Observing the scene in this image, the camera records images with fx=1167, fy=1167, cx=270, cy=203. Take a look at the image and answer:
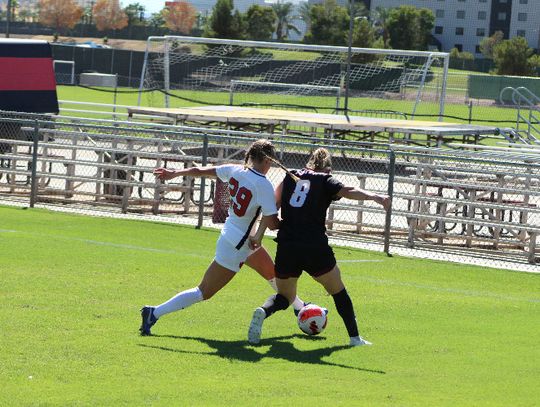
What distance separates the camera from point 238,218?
9695 millimetres

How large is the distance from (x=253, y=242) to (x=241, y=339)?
0.84 m

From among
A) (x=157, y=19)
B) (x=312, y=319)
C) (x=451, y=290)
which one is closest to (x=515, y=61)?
(x=451, y=290)

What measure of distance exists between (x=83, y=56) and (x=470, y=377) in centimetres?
5494

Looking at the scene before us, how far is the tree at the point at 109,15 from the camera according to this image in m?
111

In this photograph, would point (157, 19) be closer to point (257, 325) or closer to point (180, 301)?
point (180, 301)

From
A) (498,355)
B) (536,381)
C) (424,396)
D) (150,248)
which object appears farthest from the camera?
(150,248)

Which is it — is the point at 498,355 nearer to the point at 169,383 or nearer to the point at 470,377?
the point at 470,377

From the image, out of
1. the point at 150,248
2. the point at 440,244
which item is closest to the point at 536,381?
the point at 150,248

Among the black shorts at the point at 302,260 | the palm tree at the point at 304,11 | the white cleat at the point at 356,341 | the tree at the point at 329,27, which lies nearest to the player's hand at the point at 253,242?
the black shorts at the point at 302,260

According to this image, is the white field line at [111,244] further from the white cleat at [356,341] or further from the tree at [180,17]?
the tree at [180,17]

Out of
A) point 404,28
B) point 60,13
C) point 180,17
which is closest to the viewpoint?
point 404,28

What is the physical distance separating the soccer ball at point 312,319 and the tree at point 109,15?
3914 inches

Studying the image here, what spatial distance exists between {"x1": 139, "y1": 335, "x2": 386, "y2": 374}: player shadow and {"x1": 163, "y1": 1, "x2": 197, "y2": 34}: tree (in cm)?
10632

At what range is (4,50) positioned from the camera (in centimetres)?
2483
